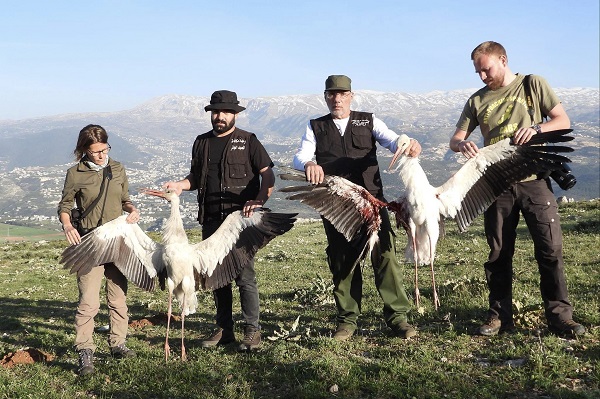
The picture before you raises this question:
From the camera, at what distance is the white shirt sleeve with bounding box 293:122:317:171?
678cm

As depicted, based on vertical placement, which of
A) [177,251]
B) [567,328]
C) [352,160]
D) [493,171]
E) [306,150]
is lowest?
[567,328]

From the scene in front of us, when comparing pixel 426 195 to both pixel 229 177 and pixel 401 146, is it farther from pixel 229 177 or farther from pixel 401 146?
pixel 229 177

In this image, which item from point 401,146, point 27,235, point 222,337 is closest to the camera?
point 401,146

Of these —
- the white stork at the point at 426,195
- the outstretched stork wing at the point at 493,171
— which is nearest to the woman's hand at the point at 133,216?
the white stork at the point at 426,195

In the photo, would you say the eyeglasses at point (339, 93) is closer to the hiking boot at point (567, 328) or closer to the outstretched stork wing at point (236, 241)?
the outstretched stork wing at point (236, 241)

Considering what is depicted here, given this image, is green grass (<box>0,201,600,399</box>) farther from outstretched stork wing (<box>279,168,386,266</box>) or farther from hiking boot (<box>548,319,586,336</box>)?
outstretched stork wing (<box>279,168,386,266</box>)

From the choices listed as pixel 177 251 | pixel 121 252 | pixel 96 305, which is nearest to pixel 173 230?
pixel 177 251

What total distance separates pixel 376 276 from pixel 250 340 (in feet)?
6.51

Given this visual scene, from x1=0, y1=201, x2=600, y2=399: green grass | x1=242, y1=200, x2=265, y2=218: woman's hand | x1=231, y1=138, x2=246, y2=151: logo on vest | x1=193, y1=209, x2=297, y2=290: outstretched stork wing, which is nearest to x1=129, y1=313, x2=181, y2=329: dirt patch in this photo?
x1=0, y1=201, x2=600, y2=399: green grass

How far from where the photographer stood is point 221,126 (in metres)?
6.97

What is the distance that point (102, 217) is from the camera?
6.83 meters

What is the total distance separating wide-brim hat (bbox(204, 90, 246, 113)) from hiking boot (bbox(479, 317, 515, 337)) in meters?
4.39

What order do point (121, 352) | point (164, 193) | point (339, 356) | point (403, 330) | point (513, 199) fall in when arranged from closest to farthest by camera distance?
point (339, 356) < point (513, 199) < point (403, 330) < point (121, 352) < point (164, 193)

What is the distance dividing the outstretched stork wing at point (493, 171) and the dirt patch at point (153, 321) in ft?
17.3
